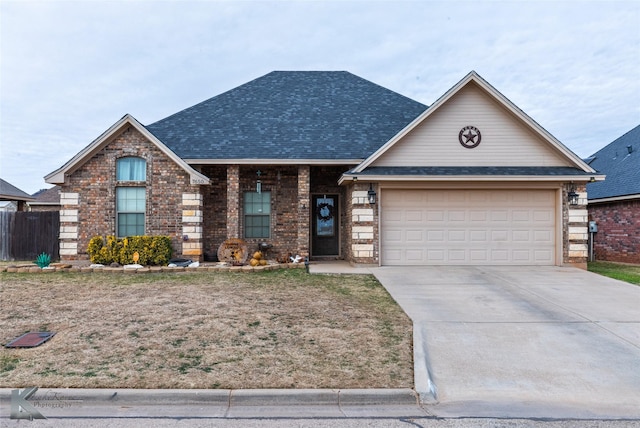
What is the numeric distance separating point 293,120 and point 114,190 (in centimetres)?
676

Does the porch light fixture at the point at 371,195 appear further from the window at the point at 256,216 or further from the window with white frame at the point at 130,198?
the window with white frame at the point at 130,198

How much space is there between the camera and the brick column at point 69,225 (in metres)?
12.9

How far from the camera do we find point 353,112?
16438 mm

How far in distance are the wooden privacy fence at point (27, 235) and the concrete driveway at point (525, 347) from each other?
1306 cm

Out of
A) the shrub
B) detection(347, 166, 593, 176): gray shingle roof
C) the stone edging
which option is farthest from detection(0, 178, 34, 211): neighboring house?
detection(347, 166, 593, 176): gray shingle roof

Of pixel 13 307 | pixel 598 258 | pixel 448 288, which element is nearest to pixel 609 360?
pixel 448 288

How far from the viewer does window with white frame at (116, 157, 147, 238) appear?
1315 cm

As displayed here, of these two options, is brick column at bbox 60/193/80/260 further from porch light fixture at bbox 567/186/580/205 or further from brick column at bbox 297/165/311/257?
porch light fixture at bbox 567/186/580/205

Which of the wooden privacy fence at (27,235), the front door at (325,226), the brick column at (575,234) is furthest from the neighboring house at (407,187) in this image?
the wooden privacy fence at (27,235)

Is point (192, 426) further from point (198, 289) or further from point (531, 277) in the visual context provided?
point (531, 277)

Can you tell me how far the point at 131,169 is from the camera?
518 inches

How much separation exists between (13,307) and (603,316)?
10.6 metres

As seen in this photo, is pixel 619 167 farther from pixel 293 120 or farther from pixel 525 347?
pixel 525 347

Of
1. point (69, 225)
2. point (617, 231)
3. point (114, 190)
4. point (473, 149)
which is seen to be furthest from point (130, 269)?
point (617, 231)
